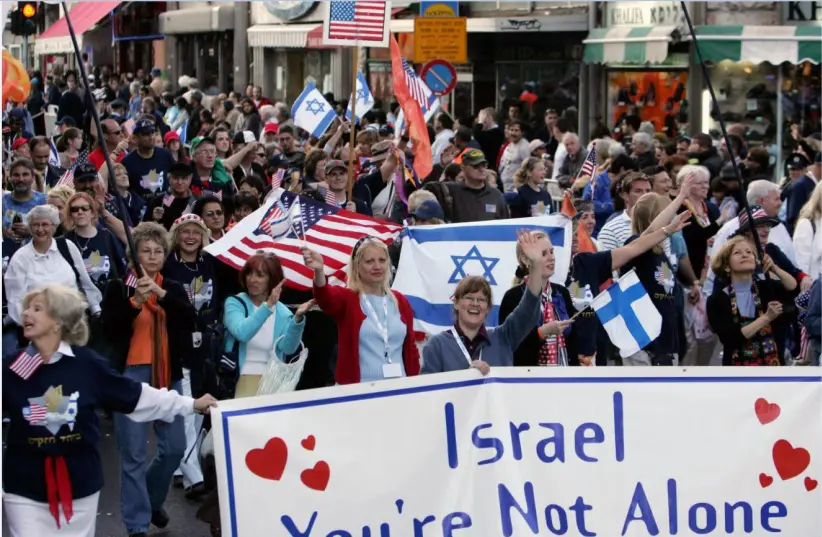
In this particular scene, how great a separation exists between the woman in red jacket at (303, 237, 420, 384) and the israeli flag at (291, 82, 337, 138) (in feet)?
31.1

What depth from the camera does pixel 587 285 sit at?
29.1 feet

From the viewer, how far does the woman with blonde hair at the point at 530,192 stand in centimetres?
1358

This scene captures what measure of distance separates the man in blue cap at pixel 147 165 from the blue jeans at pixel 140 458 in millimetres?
5265

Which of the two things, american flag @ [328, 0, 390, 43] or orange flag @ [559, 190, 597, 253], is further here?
american flag @ [328, 0, 390, 43]

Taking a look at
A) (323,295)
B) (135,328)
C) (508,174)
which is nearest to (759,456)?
(323,295)

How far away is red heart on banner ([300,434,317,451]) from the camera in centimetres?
585

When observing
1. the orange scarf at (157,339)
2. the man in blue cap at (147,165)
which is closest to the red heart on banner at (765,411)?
the orange scarf at (157,339)

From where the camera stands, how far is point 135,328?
7.87 metres

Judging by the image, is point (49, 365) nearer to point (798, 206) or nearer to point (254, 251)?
point (254, 251)

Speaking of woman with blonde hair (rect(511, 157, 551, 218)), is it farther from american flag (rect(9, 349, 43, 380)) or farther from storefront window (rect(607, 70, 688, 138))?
storefront window (rect(607, 70, 688, 138))

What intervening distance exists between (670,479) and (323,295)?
201cm

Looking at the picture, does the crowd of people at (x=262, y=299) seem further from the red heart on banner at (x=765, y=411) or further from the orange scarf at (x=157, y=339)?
the red heart on banner at (x=765, y=411)

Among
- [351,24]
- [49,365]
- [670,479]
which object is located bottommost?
[670,479]

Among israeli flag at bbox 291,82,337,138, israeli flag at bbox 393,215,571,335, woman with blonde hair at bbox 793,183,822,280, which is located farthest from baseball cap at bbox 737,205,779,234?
israeli flag at bbox 291,82,337,138
